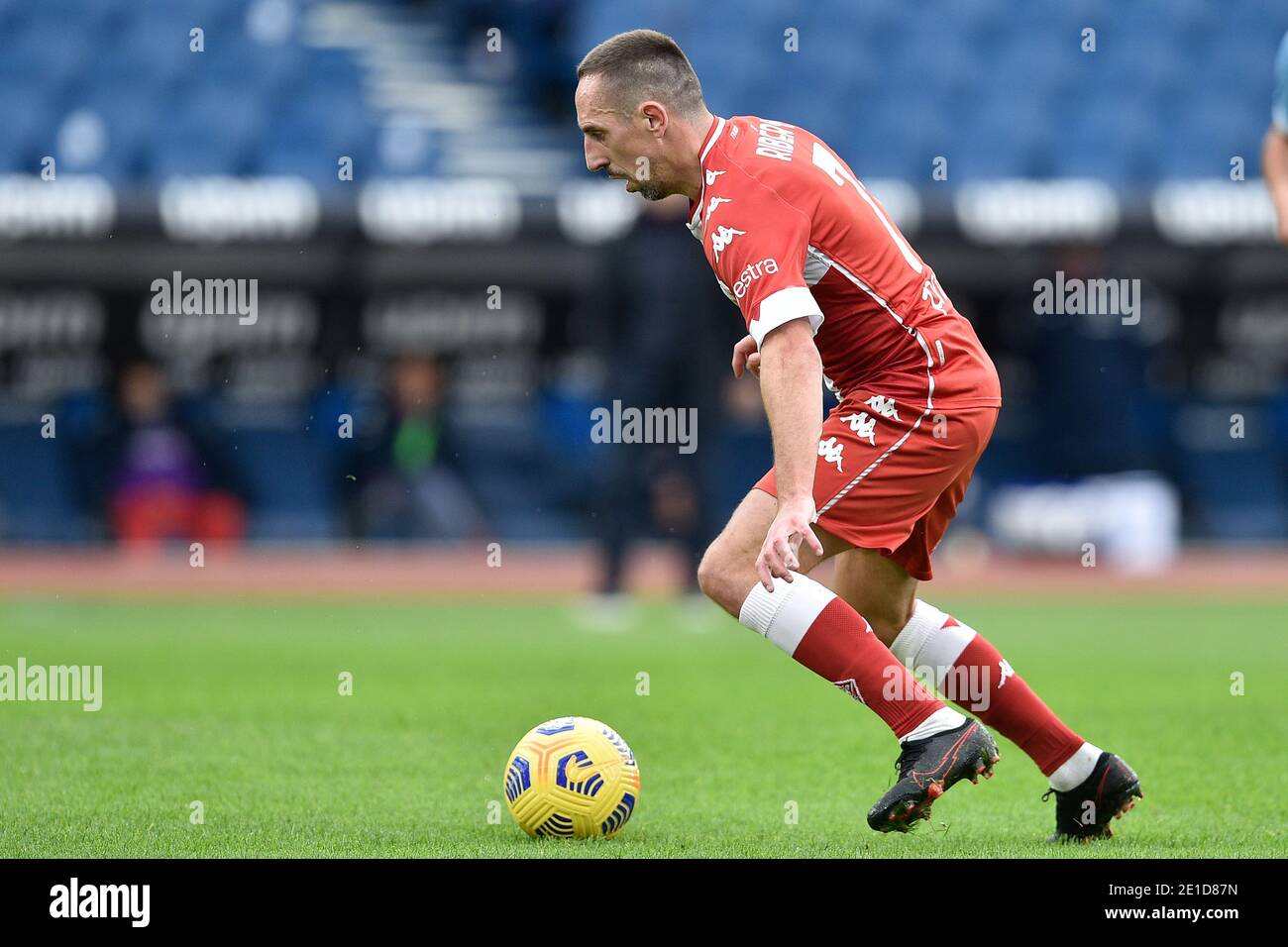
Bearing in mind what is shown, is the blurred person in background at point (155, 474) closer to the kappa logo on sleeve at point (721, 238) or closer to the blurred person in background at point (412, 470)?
the blurred person in background at point (412, 470)

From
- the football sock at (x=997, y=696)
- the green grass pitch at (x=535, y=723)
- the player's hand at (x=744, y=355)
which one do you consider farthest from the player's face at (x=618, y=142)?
the green grass pitch at (x=535, y=723)

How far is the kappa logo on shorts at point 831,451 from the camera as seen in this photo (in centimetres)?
449

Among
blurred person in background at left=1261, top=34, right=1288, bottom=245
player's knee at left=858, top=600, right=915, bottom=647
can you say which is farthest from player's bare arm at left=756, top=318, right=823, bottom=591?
blurred person in background at left=1261, top=34, right=1288, bottom=245

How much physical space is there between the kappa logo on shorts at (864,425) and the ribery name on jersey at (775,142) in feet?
2.22

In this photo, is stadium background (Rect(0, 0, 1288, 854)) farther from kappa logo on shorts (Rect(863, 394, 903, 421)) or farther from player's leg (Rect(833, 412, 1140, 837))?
kappa logo on shorts (Rect(863, 394, 903, 421))

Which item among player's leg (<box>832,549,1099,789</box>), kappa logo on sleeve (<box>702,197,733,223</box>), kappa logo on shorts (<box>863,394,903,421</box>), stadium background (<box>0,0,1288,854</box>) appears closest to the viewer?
kappa logo on sleeve (<box>702,197,733,223</box>)

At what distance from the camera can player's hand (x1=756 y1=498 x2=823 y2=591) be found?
4066 millimetres

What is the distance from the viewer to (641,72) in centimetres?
445

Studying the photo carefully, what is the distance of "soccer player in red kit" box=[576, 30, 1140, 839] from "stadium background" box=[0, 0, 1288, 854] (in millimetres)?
6858

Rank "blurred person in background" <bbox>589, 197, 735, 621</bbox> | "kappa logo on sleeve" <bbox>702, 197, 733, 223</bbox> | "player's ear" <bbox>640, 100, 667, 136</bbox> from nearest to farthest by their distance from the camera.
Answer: "kappa logo on sleeve" <bbox>702, 197, 733, 223</bbox> → "player's ear" <bbox>640, 100, 667, 136</bbox> → "blurred person in background" <bbox>589, 197, 735, 621</bbox>

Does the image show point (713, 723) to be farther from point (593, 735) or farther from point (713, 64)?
point (713, 64)

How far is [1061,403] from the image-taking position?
14391mm

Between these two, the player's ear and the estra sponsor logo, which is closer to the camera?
the estra sponsor logo

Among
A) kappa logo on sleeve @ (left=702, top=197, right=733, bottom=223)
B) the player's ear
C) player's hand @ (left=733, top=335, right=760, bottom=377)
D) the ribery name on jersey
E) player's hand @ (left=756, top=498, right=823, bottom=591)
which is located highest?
the player's ear
